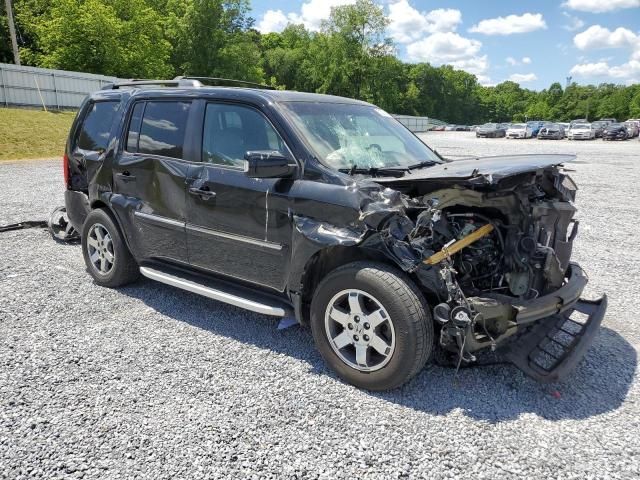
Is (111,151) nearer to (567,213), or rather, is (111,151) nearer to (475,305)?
(475,305)

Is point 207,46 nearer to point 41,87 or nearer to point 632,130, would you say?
point 41,87

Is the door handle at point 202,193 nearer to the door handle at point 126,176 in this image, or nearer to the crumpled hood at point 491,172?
the door handle at point 126,176

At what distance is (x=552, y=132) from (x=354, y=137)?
169 ft

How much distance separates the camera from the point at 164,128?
14.6ft

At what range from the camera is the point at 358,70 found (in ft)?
222

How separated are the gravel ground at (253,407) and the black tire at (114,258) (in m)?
0.30

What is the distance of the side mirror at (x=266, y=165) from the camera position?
3.35 metres

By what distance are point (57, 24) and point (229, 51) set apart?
22068mm

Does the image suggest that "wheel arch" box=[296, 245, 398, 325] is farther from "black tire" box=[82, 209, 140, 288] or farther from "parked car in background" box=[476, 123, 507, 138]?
"parked car in background" box=[476, 123, 507, 138]

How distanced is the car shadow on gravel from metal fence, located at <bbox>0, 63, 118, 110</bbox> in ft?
89.2

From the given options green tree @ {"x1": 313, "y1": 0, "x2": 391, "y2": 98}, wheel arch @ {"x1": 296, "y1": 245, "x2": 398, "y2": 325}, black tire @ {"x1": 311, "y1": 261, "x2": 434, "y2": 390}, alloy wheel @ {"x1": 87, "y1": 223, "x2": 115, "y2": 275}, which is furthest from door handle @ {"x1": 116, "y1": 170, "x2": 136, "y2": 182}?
green tree @ {"x1": 313, "y1": 0, "x2": 391, "y2": 98}

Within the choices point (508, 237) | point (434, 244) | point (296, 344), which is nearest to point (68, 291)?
point (296, 344)

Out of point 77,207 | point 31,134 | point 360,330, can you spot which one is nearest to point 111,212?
point 77,207

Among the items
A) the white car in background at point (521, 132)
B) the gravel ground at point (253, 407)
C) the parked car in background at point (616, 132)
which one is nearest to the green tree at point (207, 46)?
the white car in background at point (521, 132)
